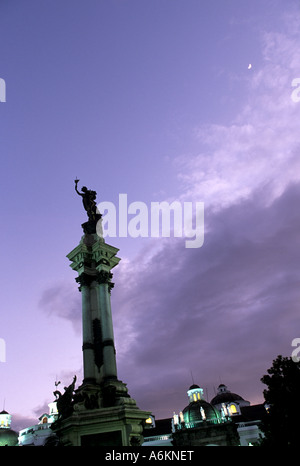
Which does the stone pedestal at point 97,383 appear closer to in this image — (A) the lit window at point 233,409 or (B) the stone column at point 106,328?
(B) the stone column at point 106,328

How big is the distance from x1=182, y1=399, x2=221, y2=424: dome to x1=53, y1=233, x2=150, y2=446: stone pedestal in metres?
51.2

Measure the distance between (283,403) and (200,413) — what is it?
166ft

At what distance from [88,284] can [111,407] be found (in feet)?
27.0

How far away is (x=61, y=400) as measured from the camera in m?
19.6

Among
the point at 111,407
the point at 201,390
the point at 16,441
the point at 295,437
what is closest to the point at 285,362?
the point at 295,437

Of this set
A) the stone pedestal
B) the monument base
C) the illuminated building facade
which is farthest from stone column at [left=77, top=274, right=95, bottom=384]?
the illuminated building facade

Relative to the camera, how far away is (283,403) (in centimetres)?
2144

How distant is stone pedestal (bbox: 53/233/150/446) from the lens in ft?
58.5

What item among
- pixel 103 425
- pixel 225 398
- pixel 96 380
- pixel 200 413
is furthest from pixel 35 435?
pixel 103 425

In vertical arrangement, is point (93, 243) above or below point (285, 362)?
above

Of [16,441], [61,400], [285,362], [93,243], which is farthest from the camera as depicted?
[16,441]
